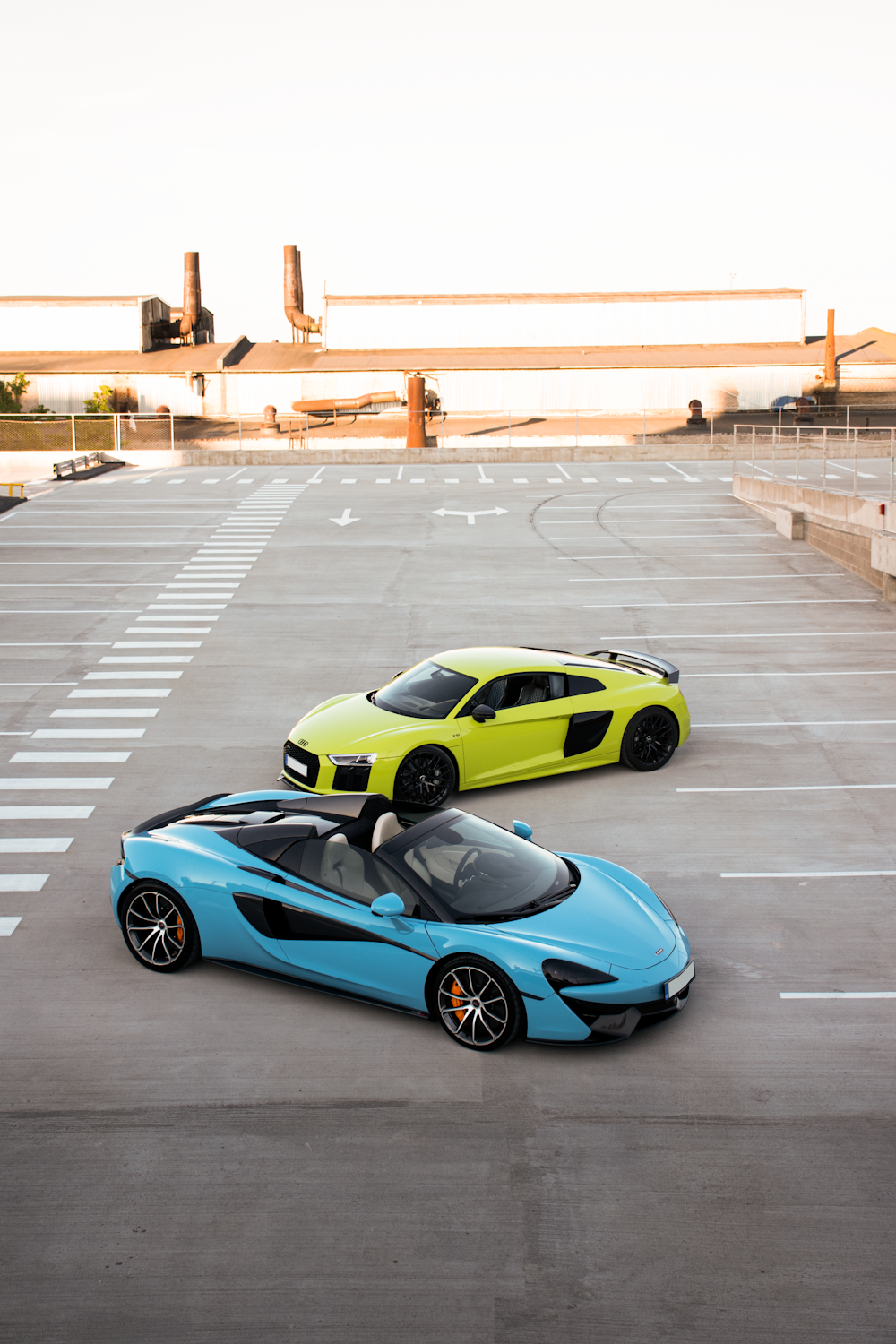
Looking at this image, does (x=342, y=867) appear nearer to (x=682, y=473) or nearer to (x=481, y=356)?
(x=682, y=473)

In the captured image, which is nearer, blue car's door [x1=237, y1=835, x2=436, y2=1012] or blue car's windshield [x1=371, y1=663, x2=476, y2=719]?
blue car's door [x1=237, y1=835, x2=436, y2=1012]

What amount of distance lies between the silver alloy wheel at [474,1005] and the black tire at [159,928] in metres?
1.89

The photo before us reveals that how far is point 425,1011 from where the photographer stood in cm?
672

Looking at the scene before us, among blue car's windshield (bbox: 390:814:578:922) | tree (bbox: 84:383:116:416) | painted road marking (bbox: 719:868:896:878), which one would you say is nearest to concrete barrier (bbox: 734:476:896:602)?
painted road marking (bbox: 719:868:896:878)

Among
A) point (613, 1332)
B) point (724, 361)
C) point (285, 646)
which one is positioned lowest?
point (613, 1332)

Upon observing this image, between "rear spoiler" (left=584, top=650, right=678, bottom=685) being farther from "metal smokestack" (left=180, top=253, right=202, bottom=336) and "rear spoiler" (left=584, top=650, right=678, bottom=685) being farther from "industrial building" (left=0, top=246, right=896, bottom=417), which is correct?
"metal smokestack" (left=180, top=253, right=202, bottom=336)

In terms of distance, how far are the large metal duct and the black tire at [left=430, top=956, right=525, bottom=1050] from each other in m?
71.1

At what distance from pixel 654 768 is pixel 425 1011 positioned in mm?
5638

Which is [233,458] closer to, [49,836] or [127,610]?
[127,610]

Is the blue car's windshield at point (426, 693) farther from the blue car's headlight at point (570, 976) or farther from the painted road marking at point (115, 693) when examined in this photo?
the blue car's headlight at point (570, 976)

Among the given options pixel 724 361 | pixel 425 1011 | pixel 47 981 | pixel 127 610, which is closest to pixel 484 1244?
pixel 425 1011

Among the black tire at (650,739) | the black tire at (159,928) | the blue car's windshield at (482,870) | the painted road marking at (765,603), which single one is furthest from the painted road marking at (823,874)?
the painted road marking at (765,603)

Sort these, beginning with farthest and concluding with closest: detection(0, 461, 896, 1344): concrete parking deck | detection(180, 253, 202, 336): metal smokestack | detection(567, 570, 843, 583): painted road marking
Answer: detection(180, 253, 202, 336): metal smokestack → detection(567, 570, 843, 583): painted road marking → detection(0, 461, 896, 1344): concrete parking deck

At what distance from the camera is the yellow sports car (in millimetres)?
10320
